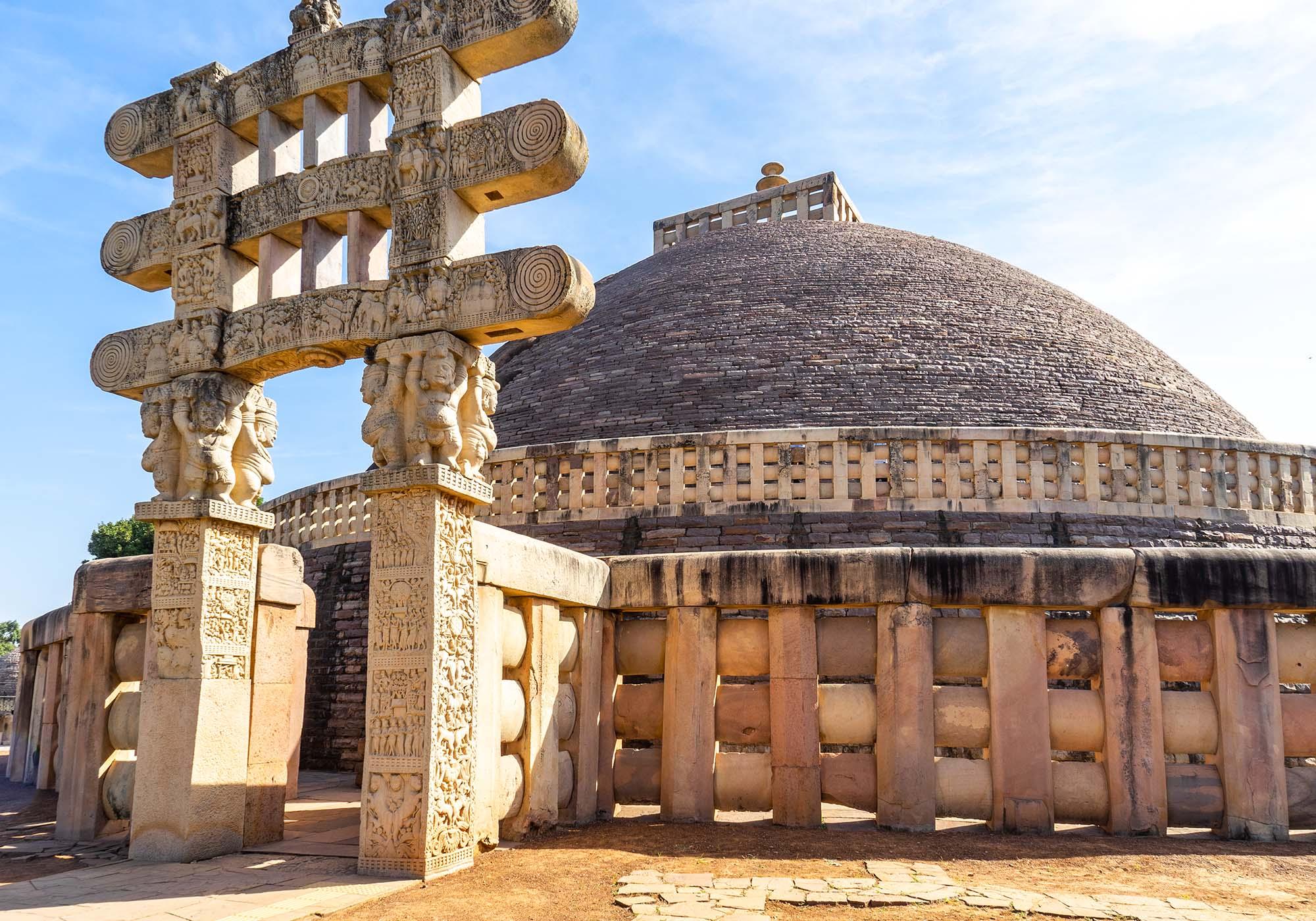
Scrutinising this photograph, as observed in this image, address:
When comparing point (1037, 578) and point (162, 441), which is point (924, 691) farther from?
point (162, 441)

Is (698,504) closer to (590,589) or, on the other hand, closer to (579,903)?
(590,589)

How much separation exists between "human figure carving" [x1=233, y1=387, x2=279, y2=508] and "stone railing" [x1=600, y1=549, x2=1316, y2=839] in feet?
10.6

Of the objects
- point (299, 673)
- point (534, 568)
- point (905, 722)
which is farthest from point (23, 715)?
point (905, 722)

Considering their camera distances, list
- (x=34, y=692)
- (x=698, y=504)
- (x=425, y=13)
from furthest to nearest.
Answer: (x=34, y=692), (x=698, y=504), (x=425, y=13)

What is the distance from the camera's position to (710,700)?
253 inches

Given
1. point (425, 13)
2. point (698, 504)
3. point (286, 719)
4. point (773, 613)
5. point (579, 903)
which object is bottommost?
point (579, 903)

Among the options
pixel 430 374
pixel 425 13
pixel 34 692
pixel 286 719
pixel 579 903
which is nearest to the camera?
pixel 579 903

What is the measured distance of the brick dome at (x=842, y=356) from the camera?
50.0ft

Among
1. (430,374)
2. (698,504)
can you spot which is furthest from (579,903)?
(698,504)

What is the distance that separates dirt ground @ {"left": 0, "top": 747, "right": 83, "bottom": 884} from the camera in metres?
5.96

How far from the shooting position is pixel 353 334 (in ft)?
20.7

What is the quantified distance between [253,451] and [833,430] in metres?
6.43

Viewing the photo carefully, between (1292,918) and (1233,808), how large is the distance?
5.77ft

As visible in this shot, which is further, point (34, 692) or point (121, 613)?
point (34, 692)
